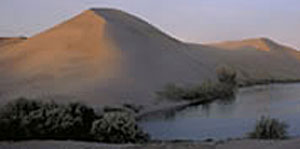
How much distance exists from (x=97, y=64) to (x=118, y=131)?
30743mm

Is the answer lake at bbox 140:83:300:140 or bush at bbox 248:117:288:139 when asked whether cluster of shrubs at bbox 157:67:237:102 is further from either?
bush at bbox 248:117:288:139

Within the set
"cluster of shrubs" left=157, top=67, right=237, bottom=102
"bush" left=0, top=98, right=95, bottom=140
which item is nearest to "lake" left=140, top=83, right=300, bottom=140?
"bush" left=0, top=98, right=95, bottom=140

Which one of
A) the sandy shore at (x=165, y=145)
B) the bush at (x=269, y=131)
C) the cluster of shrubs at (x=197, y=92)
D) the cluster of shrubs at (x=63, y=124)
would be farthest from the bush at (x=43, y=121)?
the cluster of shrubs at (x=197, y=92)

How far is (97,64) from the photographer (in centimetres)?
4388

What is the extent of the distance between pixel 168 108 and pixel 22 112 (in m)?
15.0

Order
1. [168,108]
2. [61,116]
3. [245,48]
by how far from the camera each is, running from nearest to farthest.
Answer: [61,116], [168,108], [245,48]

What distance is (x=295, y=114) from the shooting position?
2417 centimetres

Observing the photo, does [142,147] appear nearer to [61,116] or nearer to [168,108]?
[61,116]

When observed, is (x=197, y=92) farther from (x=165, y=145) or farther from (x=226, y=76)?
(x=165, y=145)

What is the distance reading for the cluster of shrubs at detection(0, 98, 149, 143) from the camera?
13586mm

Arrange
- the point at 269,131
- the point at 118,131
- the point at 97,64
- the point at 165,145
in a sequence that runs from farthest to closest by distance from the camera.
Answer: the point at 97,64 → the point at 269,131 → the point at 118,131 → the point at 165,145

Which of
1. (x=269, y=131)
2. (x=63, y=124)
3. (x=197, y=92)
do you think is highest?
(x=197, y=92)

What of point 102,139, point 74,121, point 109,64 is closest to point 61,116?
point 74,121

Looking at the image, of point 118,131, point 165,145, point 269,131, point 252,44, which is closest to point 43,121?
point 118,131
